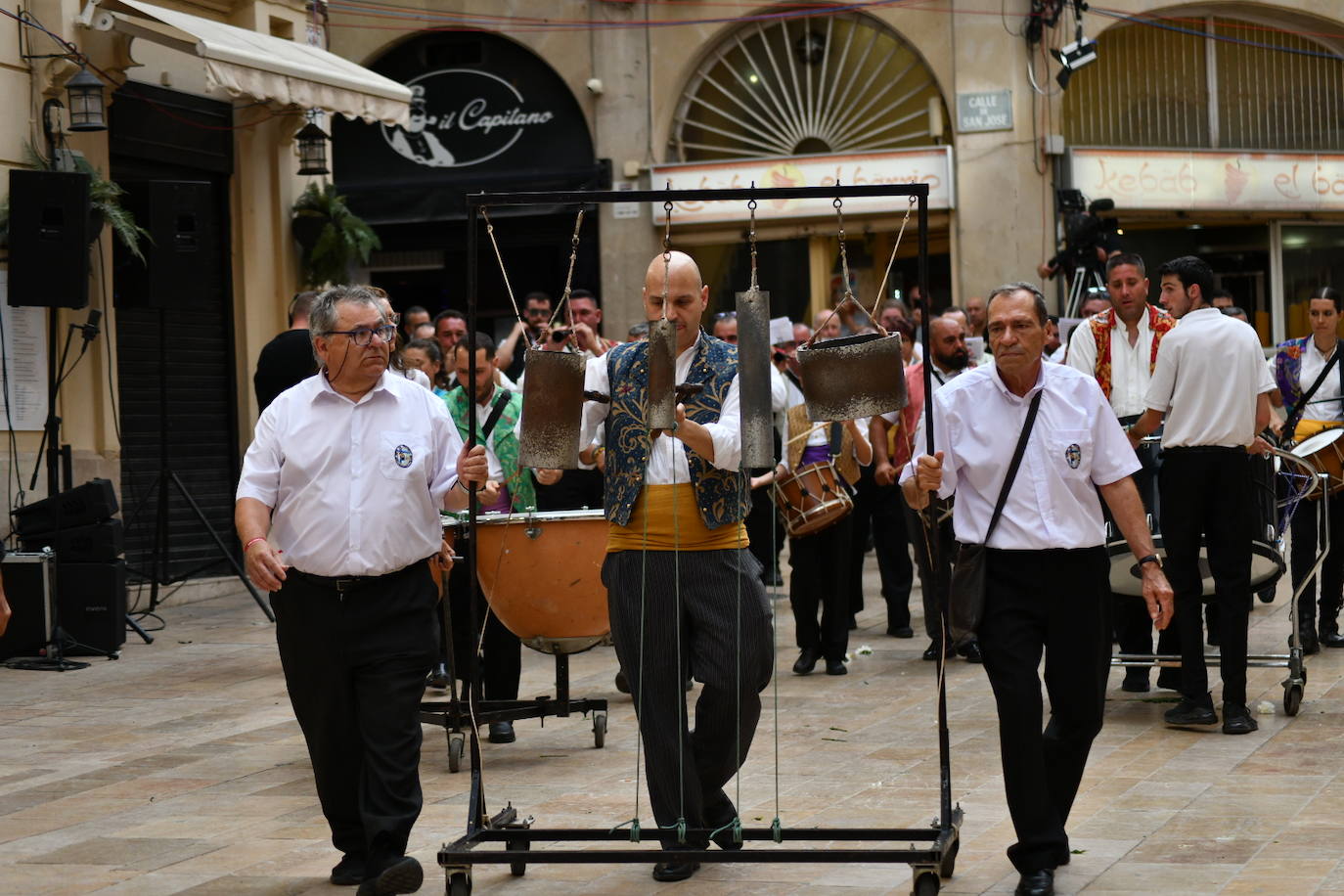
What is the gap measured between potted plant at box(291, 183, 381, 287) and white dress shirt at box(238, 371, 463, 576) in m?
10.3

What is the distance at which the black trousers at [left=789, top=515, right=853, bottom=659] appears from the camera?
Answer: 1016cm

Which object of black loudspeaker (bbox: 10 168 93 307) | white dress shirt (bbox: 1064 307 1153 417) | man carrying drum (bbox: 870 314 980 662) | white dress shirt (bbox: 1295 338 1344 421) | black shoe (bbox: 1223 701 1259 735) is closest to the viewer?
black shoe (bbox: 1223 701 1259 735)

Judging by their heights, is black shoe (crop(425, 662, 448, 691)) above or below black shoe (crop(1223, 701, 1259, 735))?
above

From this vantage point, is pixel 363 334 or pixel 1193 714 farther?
pixel 1193 714

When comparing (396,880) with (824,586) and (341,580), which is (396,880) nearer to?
(341,580)

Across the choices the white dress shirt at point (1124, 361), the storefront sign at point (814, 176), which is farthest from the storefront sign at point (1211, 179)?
the white dress shirt at point (1124, 361)

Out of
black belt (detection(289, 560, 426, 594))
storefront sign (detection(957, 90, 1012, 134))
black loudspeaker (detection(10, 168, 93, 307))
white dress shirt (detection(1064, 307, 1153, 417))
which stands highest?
storefront sign (detection(957, 90, 1012, 134))

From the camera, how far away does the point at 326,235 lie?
15.7 meters

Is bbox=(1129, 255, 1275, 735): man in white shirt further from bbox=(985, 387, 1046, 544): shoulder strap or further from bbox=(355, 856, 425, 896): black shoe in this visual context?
bbox=(355, 856, 425, 896): black shoe

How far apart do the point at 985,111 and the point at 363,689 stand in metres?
16.4

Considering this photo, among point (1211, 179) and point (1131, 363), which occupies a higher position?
point (1211, 179)

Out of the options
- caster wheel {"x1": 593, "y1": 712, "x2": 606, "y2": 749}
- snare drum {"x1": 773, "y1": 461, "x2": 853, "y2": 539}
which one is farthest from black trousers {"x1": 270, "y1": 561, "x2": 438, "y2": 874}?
snare drum {"x1": 773, "y1": 461, "x2": 853, "y2": 539}

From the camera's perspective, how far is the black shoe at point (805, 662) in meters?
10.2

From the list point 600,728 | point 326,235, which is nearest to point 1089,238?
point 326,235
